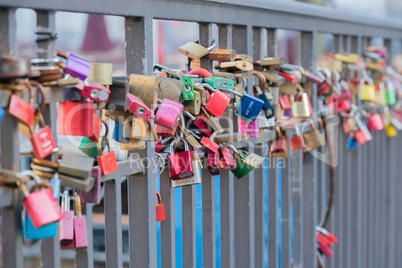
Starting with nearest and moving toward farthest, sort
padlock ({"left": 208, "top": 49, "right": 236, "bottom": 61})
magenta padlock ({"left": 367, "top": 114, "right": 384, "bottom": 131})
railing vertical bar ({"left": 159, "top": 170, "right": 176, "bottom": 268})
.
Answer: railing vertical bar ({"left": 159, "top": 170, "right": 176, "bottom": 268})
padlock ({"left": 208, "top": 49, "right": 236, "bottom": 61})
magenta padlock ({"left": 367, "top": 114, "right": 384, "bottom": 131})

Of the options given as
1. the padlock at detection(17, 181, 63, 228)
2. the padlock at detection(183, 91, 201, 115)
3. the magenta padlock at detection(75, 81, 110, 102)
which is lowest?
the padlock at detection(17, 181, 63, 228)

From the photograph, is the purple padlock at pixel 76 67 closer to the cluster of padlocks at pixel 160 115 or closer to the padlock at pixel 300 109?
the cluster of padlocks at pixel 160 115

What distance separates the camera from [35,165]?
121 cm

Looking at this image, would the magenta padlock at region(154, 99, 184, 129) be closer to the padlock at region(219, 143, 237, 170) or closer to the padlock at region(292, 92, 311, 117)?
the padlock at region(219, 143, 237, 170)

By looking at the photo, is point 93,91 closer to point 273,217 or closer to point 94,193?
point 94,193

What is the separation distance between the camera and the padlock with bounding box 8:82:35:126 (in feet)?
3.63

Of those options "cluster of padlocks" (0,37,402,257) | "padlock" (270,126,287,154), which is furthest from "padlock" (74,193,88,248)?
"padlock" (270,126,287,154)

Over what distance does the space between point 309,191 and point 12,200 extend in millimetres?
1692

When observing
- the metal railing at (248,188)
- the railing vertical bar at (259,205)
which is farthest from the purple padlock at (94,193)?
the railing vertical bar at (259,205)

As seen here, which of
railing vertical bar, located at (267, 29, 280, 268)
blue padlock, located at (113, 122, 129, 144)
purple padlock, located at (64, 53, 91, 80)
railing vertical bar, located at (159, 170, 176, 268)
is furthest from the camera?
railing vertical bar, located at (267, 29, 280, 268)

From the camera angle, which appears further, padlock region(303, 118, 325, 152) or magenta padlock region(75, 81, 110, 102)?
padlock region(303, 118, 325, 152)

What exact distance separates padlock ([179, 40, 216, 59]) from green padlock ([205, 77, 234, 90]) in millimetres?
84

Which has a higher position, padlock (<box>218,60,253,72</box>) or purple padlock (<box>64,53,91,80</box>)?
padlock (<box>218,60,253,72</box>)

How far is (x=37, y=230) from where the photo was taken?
Result: 117cm
